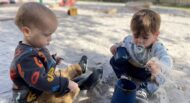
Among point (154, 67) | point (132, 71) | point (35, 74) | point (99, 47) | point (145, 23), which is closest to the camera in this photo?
point (35, 74)

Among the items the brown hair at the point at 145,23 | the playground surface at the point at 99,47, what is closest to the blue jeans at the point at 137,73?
the playground surface at the point at 99,47

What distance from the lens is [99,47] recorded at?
160 inches

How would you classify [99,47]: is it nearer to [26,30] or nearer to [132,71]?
[132,71]

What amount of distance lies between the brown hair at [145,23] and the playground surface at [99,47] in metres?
0.55

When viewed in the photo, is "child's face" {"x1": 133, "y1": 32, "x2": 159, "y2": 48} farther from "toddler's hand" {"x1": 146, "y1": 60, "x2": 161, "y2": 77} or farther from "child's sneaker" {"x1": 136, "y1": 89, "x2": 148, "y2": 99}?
"child's sneaker" {"x1": 136, "y1": 89, "x2": 148, "y2": 99}

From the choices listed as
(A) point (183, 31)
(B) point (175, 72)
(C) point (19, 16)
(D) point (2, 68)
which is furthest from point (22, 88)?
(A) point (183, 31)

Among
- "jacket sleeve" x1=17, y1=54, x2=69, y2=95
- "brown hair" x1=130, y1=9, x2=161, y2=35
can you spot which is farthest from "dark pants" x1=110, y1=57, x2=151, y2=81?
"jacket sleeve" x1=17, y1=54, x2=69, y2=95

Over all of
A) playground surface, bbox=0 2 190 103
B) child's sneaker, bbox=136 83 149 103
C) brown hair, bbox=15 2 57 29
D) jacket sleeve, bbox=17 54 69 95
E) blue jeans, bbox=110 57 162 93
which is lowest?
playground surface, bbox=0 2 190 103

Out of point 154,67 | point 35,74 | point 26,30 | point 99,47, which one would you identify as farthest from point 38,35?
point 99,47

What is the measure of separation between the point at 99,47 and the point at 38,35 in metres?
2.18

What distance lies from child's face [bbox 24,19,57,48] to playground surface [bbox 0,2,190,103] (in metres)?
0.67

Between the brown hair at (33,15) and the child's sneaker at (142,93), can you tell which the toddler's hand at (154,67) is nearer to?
the child's sneaker at (142,93)

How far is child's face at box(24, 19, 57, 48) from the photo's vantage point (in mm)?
1916

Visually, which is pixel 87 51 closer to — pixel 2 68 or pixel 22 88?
pixel 2 68
